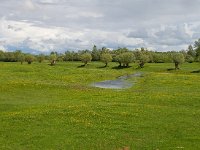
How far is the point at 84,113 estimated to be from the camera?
126ft

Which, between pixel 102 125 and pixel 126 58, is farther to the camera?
pixel 126 58

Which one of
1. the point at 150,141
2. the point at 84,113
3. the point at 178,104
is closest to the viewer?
the point at 150,141

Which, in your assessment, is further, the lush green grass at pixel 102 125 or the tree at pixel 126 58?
the tree at pixel 126 58

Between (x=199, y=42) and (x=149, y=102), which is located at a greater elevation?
(x=199, y=42)

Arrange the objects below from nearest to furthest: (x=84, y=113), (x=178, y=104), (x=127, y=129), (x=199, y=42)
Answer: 1. (x=127, y=129)
2. (x=84, y=113)
3. (x=178, y=104)
4. (x=199, y=42)

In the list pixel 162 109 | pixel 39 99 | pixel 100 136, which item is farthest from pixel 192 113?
pixel 39 99

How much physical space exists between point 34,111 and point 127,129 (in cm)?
1202

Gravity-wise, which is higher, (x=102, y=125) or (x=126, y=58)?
(x=126, y=58)

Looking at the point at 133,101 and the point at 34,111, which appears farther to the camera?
the point at 133,101

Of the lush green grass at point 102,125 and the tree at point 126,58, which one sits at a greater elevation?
the tree at point 126,58

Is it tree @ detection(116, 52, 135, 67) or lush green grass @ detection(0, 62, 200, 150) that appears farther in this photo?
tree @ detection(116, 52, 135, 67)

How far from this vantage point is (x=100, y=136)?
30609 mm

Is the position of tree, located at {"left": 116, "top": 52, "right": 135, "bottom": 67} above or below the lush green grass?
above

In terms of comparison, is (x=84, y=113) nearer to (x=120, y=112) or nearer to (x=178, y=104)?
(x=120, y=112)
